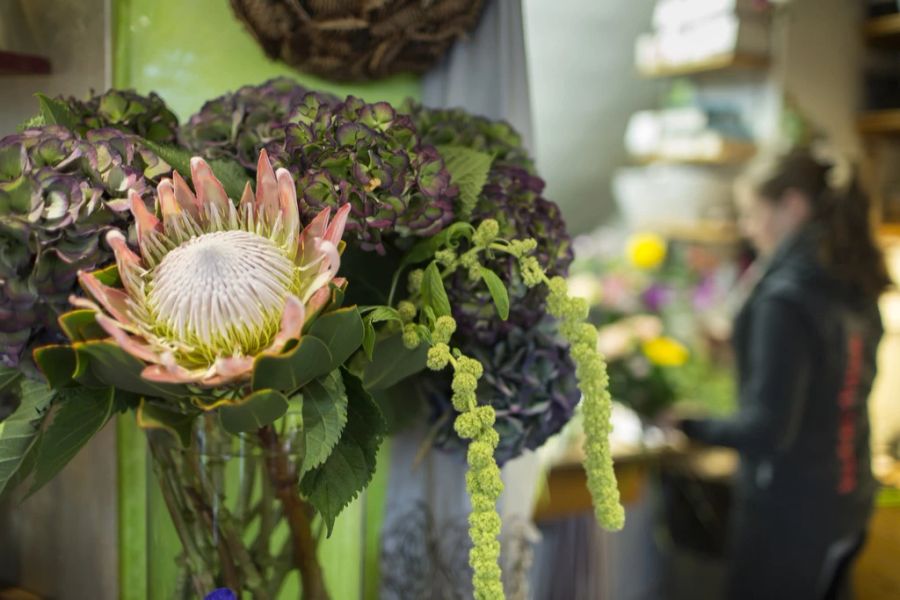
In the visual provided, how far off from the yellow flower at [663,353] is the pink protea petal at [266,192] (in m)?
1.71

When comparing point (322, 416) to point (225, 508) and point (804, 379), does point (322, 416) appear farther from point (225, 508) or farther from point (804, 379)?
point (804, 379)

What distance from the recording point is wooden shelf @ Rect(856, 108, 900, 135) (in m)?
2.93

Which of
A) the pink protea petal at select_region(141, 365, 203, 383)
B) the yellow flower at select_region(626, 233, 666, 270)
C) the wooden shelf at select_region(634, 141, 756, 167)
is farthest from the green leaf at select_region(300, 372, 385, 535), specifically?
the wooden shelf at select_region(634, 141, 756, 167)

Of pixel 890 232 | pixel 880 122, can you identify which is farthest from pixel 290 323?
pixel 880 122

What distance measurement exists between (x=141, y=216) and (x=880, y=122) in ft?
10.0

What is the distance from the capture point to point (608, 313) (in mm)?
2188

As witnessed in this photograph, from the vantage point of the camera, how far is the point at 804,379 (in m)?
1.84

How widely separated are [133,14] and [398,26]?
0.26 m

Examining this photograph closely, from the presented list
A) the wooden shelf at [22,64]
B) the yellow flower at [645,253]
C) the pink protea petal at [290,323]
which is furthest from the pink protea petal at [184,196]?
the yellow flower at [645,253]

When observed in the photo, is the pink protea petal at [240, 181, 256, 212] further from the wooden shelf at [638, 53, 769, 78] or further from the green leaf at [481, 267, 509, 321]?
the wooden shelf at [638, 53, 769, 78]

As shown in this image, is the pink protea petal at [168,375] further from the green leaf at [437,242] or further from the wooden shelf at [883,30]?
the wooden shelf at [883,30]

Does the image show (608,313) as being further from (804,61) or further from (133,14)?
(133,14)

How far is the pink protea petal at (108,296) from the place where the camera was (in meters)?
0.45

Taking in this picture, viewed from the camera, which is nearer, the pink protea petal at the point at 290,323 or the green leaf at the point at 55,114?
the pink protea petal at the point at 290,323
